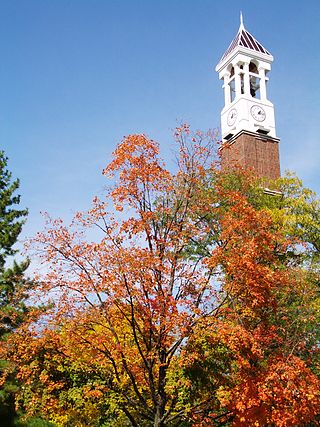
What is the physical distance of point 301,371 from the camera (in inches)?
402

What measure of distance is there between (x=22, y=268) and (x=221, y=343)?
49.7ft

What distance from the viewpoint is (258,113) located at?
32156mm

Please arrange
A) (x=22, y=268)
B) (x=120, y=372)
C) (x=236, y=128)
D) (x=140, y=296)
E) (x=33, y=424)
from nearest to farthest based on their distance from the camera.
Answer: (x=140, y=296) < (x=120, y=372) < (x=33, y=424) < (x=22, y=268) < (x=236, y=128)

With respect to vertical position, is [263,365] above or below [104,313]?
below

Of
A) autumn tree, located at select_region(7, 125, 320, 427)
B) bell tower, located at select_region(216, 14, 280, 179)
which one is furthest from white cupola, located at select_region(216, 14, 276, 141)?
autumn tree, located at select_region(7, 125, 320, 427)

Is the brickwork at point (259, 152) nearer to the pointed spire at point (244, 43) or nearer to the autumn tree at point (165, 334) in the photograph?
the pointed spire at point (244, 43)

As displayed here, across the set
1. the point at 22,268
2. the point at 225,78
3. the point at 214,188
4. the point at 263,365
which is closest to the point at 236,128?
the point at 225,78

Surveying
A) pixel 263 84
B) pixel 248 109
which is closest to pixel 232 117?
pixel 248 109

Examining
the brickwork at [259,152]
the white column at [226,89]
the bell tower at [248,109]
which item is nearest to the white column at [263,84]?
the bell tower at [248,109]

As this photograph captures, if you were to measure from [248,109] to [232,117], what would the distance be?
1149 millimetres

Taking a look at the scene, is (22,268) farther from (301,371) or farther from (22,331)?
(301,371)

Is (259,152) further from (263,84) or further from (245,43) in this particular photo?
(245,43)

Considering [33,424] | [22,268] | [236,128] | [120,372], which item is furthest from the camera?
[236,128]

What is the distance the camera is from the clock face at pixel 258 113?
3191cm
